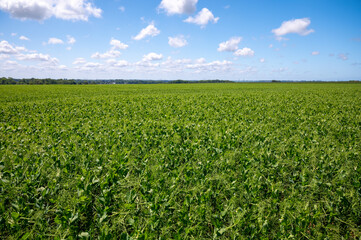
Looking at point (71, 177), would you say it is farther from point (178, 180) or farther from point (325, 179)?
point (325, 179)

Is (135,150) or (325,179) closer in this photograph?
(325,179)

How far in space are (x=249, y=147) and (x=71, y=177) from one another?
529 centimetres

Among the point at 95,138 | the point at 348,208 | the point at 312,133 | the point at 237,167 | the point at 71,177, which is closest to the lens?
the point at 348,208

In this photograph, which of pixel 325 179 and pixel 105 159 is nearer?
pixel 325 179

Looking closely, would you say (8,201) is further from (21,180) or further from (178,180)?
(178,180)

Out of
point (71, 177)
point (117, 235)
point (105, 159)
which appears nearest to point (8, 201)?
point (71, 177)

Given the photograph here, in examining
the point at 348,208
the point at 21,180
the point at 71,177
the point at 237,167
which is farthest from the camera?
the point at 237,167

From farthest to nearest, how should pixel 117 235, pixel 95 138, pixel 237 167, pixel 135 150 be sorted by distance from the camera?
pixel 95 138 < pixel 135 150 < pixel 237 167 < pixel 117 235

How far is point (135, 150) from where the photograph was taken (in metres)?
6.09

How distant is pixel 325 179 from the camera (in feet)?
14.2

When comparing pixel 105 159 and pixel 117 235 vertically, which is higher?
pixel 105 159

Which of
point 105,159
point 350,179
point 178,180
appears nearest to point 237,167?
point 178,180

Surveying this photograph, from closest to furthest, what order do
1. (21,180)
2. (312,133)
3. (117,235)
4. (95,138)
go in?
(117,235) → (21,180) → (95,138) → (312,133)

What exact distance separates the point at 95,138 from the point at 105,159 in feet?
6.32
